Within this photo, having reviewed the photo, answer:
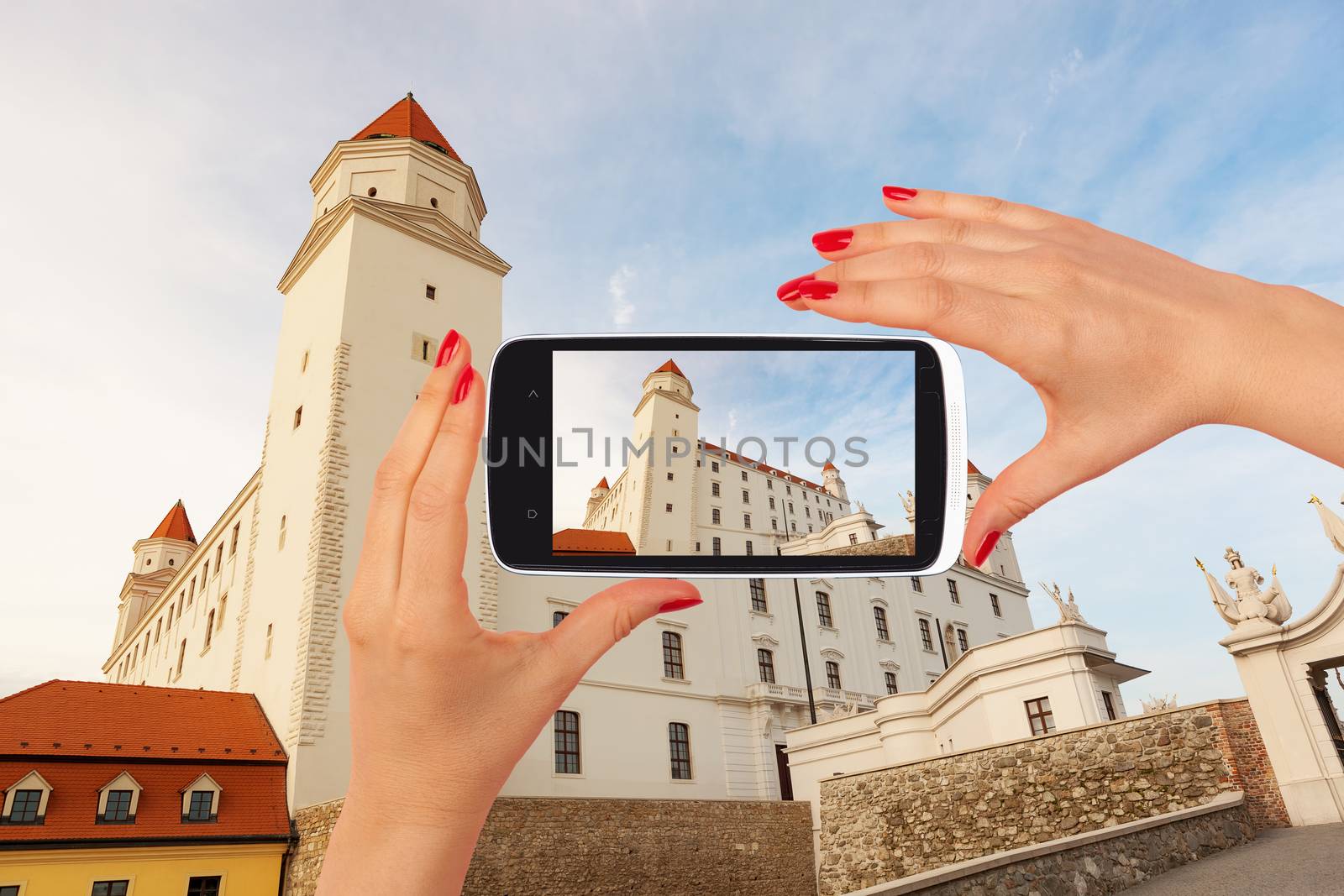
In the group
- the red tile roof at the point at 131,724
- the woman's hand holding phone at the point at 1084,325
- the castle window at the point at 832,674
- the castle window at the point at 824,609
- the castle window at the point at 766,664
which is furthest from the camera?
the castle window at the point at 824,609

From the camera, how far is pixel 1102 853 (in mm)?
8188

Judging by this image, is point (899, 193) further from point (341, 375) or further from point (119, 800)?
point (341, 375)

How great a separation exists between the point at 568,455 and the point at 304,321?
83.0 feet

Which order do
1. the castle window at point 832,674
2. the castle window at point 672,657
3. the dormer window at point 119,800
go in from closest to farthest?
the dormer window at point 119,800 → the castle window at point 672,657 → the castle window at point 832,674

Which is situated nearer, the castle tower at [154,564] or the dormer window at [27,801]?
the dormer window at [27,801]

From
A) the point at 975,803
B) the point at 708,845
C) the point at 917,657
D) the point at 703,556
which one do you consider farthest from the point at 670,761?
the point at 703,556

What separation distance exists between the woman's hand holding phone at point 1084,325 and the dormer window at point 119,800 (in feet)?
63.4

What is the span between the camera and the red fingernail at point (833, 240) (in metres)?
1.67

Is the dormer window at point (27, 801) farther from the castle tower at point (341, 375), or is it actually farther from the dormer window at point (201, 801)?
the castle tower at point (341, 375)

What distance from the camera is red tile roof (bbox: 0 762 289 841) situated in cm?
1431

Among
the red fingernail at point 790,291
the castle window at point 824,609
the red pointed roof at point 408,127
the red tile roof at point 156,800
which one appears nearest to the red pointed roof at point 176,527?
the red pointed roof at point 408,127

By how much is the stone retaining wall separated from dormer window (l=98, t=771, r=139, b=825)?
640 inches

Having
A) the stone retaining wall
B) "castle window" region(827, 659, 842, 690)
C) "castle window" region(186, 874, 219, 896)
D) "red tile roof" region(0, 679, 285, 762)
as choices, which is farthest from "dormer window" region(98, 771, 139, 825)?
"castle window" region(827, 659, 842, 690)

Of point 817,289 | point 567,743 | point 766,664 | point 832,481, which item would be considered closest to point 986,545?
point 832,481
